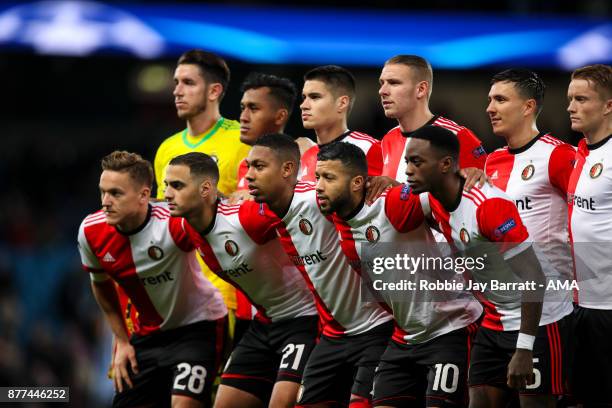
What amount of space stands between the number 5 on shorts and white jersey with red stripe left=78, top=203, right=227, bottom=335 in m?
0.88

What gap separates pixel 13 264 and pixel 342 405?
31.3 ft

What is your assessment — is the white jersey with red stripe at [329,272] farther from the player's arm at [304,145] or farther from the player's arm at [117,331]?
the player's arm at [117,331]

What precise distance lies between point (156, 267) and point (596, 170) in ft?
10.9

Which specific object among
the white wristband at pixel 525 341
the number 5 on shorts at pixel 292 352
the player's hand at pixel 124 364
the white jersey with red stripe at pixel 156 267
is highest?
the white jersey with red stripe at pixel 156 267

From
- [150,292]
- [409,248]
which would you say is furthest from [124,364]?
[409,248]

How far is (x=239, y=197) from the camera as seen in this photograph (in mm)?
8766

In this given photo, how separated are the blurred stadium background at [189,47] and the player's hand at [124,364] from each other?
559cm

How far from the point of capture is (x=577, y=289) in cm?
788

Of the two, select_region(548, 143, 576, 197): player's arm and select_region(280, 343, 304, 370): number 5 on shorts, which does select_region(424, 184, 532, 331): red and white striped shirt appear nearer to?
select_region(548, 143, 576, 197): player's arm

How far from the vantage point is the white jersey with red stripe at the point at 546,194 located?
7.88 metres

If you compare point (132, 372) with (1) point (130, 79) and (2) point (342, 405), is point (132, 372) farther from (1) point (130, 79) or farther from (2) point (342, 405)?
(1) point (130, 79)

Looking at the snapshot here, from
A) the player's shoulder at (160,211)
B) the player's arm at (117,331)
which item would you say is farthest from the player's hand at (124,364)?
the player's shoulder at (160,211)

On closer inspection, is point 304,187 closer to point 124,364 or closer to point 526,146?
point 526,146

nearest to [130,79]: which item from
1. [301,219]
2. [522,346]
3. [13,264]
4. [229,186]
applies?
[13,264]
